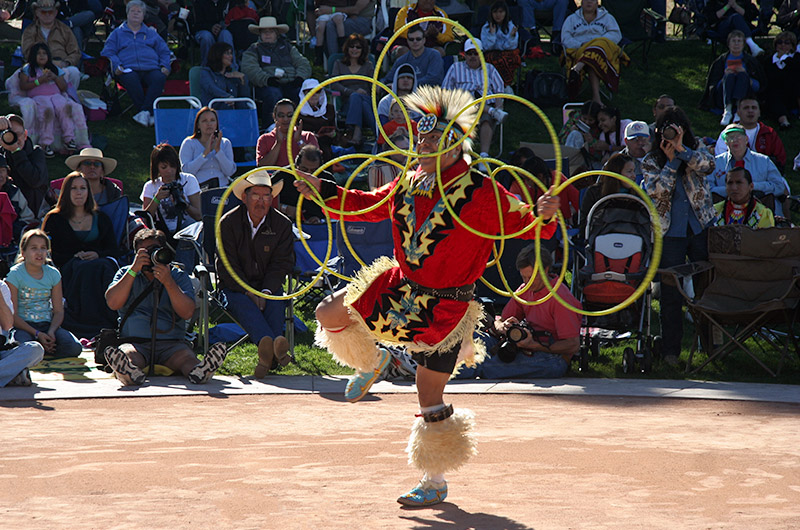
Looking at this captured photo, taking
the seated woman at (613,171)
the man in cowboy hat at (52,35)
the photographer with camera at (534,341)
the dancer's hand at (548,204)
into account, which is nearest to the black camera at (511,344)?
the photographer with camera at (534,341)

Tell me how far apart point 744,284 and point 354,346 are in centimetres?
436

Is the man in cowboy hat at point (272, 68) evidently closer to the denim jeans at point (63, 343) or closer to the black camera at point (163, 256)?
the denim jeans at point (63, 343)

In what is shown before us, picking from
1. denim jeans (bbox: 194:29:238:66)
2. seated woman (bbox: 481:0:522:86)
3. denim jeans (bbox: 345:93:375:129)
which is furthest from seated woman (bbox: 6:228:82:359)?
seated woman (bbox: 481:0:522:86)

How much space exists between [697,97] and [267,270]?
9560mm

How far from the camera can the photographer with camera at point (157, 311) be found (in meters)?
8.02

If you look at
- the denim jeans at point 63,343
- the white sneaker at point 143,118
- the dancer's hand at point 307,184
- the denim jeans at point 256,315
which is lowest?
the denim jeans at point 63,343

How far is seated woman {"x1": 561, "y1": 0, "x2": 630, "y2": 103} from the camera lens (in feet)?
47.4

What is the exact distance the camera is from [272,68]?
1375 centimetres

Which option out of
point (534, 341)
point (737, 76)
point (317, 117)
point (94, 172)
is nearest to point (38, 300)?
point (94, 172)

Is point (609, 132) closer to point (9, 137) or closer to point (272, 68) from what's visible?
point (272, 68)

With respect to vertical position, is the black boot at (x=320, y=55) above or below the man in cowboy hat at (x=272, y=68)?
above

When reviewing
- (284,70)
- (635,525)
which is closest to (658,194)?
(635,525)

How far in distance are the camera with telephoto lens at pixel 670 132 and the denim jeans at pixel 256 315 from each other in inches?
142

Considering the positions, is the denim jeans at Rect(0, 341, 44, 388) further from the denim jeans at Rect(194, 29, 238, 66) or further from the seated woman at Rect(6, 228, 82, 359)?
the denim jeans at Rect(194, 29, 238, 66)
